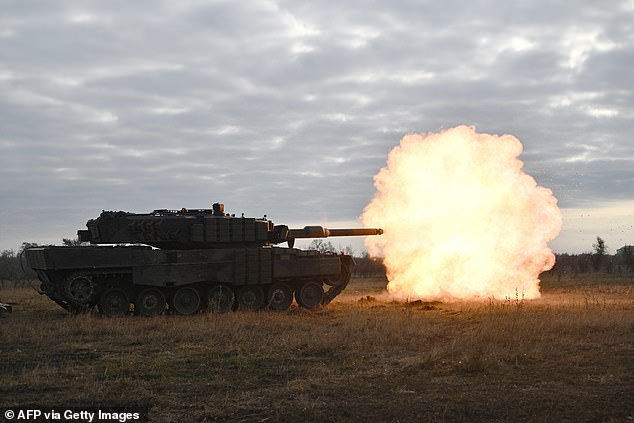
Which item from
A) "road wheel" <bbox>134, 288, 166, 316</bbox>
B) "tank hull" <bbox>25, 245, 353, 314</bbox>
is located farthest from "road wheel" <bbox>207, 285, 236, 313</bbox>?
"road wheel" <bbox>134, 288, 166, 316</bbox>

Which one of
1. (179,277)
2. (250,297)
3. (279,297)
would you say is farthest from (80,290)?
(279,297)

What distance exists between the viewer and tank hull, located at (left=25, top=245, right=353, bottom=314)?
21031 mm

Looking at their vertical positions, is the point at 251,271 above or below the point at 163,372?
Answer: above

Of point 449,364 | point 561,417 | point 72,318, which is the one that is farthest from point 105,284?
point 561,417

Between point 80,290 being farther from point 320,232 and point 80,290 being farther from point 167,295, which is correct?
point 320,232

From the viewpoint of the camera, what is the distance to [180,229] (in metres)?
22.6

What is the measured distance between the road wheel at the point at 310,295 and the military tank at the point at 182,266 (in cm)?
4

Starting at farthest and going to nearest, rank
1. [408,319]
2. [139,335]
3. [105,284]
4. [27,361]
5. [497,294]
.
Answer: [497,294] < [105,284] < [408,319] < [139,335] < [27,361]

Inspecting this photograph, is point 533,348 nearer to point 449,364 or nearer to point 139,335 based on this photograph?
point 449,364

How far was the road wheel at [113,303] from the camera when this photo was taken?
21.4 meters

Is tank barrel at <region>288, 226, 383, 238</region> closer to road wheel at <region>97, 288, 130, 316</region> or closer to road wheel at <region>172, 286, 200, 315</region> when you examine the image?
road wheel at <region>172, 286, 200, 315</region>

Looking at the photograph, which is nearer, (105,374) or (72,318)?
(105,374)

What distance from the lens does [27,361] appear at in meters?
12.6

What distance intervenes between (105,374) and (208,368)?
5.65 feet
